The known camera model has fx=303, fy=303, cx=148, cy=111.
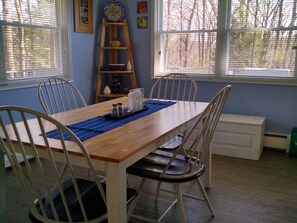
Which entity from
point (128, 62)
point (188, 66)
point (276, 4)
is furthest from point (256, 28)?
point (128, 62)

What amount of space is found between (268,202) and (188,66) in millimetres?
2172

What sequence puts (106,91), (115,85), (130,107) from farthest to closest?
(115,85) < (106,91) < (130,107)

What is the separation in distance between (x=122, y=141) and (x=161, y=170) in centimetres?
41

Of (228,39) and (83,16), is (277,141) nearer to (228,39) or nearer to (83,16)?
(228,39)

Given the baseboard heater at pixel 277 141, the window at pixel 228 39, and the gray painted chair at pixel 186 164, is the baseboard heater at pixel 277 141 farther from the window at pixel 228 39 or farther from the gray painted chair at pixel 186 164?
the gray painted chair at pixel 186 164

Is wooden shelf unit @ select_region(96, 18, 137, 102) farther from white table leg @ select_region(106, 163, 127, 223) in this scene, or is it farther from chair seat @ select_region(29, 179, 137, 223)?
white table leg @ select_region(106, 163, 127, 223)

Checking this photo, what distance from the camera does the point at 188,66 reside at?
4.06 meters

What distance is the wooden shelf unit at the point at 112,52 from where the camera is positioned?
4.09 meters

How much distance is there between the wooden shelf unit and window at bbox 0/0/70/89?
21.0 inches

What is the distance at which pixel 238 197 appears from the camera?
8.08 feet

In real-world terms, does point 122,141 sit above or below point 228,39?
below

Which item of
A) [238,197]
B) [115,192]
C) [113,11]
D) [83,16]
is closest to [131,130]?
[115,192]

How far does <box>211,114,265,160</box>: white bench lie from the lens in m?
3.27

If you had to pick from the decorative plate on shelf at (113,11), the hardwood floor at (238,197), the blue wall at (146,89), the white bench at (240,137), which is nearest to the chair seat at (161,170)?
the hardwood floor at (238,197)
